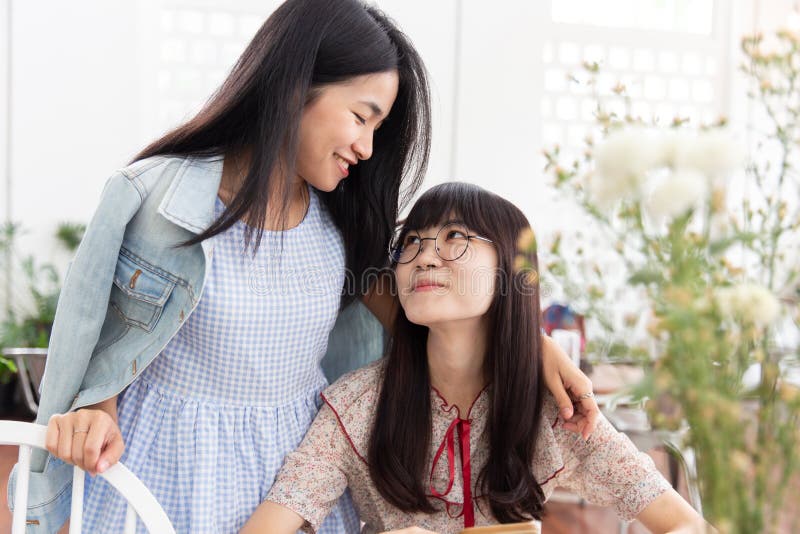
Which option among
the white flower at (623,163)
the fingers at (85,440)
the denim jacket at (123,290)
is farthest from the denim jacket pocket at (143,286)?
the white flower at (623,163)

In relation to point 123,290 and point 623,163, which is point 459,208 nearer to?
point 123,290

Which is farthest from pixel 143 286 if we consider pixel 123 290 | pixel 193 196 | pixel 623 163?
pixel 623 163

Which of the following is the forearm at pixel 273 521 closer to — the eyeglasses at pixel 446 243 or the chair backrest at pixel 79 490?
the chair backrest at pixel 79 490

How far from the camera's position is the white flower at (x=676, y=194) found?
0.44 meters

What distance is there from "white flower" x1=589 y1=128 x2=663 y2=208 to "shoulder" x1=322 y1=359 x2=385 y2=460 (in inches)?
38.1

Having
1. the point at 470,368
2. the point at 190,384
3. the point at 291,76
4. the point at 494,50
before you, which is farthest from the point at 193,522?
the point at 494,50

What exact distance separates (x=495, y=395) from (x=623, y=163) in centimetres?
97

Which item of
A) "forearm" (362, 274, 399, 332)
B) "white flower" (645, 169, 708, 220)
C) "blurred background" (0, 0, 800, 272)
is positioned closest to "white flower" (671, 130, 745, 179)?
"white flower" (645, 169, 708, 220)

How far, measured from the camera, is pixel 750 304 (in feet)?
1.47

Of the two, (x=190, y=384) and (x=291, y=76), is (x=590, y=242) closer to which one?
(x=291, y=76)

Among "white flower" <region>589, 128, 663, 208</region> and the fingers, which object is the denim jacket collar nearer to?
the fingers

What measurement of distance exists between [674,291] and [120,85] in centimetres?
537

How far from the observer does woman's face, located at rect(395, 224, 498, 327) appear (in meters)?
Answer: 1.32

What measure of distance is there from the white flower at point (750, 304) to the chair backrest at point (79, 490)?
87 centimetres
